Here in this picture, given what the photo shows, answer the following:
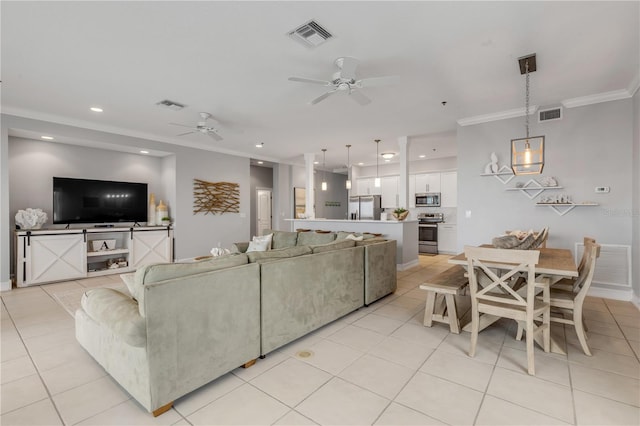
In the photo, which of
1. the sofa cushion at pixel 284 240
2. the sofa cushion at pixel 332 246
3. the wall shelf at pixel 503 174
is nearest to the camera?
the sofa cushion at pixel 332 246

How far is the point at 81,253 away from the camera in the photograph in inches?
211

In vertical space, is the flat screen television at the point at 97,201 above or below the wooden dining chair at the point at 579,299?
above

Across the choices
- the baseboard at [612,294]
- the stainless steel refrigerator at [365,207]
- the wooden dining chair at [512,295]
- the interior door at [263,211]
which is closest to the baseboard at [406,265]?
the baseboard at [612,294]

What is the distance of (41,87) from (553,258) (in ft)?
20.1

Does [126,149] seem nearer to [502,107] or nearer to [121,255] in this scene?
[121,255]

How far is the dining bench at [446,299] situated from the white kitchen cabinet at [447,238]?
5.19 meters

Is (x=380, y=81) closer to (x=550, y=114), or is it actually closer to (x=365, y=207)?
(x=550, y=114)

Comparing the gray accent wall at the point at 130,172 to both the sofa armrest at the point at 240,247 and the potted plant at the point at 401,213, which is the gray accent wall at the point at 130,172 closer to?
the sofa armrest at the point at 240,247

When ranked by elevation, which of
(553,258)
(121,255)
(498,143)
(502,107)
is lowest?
(121,255)

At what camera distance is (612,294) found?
13.5ft

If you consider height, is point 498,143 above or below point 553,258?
above

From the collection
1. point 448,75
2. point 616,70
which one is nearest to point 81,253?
point 448,75

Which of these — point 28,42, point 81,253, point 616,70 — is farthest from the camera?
point 81,253

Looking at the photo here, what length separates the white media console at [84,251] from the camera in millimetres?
4824
